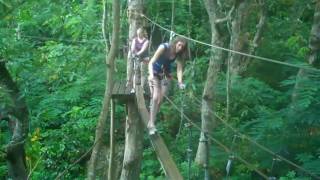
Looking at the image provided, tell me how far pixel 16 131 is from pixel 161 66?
229cm

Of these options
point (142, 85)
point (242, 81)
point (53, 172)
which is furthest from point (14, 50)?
point (242, 81)

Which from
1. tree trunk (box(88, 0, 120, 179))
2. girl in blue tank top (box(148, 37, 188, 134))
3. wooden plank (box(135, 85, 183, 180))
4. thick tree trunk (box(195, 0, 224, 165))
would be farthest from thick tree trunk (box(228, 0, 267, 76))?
tree trunk (box(88, 0, 120, 179))

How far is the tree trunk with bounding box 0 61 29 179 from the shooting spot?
6.68 m

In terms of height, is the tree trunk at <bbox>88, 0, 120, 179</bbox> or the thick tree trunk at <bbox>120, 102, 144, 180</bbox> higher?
the tree trunk at <bbox>88, 0, 120, 179</bbox>

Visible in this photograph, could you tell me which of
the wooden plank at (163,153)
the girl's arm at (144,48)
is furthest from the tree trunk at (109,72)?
the girl's arm at (144,48)

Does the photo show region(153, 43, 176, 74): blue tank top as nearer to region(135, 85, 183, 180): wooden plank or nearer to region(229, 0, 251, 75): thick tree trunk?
region(135, 85, 183, 180): wooden plank

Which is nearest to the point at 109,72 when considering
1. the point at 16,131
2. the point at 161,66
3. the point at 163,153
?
the point at 161,66

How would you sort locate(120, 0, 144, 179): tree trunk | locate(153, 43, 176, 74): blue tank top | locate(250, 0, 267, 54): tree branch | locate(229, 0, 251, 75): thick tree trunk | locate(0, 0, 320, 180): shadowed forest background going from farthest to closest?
locate(250, 0, 267, 54): tree branch, locate(229, 0, 251, 75): thick tree trunk, locate(0, 0, 320, 180): shadowed forest background, locate(120, 0, 144, 179): tree trunk, locate(153, 43, 176, 74): blue tank top

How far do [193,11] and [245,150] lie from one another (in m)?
4.61

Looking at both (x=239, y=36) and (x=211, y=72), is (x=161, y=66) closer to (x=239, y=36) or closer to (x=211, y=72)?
(x=211, y=72)

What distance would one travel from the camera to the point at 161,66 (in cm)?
584

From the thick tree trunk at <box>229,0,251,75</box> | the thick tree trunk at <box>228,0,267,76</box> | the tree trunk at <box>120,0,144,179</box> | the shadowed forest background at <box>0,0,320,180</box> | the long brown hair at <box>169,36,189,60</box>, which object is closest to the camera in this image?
the long brown hair at <box>169,36,189,60</box>

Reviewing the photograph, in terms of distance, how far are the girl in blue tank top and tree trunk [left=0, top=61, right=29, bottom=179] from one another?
1867 mm

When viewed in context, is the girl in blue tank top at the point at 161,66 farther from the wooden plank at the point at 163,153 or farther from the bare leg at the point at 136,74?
the bare leg at the point at 136,74
